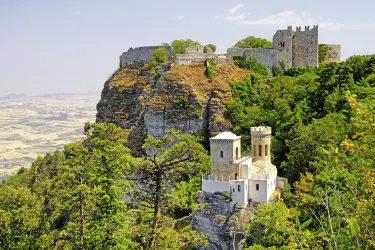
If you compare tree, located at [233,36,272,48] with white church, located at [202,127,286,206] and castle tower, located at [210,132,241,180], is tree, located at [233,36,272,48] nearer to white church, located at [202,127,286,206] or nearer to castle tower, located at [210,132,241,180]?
white church, located at [202,127,286,206]

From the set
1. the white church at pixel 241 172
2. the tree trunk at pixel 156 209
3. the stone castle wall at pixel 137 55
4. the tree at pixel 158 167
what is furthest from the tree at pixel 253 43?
the tree trunk at pixel 156 209

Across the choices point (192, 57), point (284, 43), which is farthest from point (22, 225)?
point (284, 43)

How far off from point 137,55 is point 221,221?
2988 cm

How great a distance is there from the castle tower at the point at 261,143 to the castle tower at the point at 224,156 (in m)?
2.04

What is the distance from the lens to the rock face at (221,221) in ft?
113

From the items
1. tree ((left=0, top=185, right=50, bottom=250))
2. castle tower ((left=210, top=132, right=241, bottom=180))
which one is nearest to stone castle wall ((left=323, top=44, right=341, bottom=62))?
castle tower ((left=210, top=132, right=241, bottom=180))

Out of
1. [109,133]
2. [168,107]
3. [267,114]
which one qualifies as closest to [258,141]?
[267,114]

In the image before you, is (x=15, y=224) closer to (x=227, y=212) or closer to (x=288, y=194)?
(x=227, y=212)

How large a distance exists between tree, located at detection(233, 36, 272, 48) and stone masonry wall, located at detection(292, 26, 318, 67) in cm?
482

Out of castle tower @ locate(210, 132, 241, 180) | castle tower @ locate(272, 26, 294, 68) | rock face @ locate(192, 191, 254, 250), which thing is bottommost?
rock face @ locate(192, 191, 254, 250)

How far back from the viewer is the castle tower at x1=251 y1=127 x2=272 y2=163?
3919 cm

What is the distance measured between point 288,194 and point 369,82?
18720mm

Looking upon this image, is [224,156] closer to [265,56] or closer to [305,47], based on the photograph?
[265,56]

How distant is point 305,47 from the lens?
5806 centimetres
